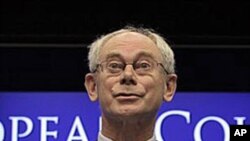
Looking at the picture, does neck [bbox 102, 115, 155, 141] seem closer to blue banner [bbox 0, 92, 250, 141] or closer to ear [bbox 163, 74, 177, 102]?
ear [bbox 163, 74, 177, 102]

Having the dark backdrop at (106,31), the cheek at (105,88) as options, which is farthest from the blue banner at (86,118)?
the cheek at (105,88)

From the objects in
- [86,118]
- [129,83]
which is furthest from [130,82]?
[86,118]

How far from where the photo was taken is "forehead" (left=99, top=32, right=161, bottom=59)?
7.47ft

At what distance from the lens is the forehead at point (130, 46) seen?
7.47ft

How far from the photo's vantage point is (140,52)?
2281mm

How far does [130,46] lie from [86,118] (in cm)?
203

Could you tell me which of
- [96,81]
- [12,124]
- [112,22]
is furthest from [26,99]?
[96,81]

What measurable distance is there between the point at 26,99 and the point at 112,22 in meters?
0.59

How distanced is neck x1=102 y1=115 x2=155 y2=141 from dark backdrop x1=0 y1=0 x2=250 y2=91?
208cm

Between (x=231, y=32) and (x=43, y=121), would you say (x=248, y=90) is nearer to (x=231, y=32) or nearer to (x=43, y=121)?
(x=231, y=32)

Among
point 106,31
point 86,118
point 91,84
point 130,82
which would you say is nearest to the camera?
point 130,82

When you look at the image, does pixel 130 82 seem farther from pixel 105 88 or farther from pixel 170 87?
pixel 170 87

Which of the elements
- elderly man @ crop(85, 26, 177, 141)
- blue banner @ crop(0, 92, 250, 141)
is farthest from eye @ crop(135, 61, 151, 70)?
blue banner @ crop(0, 92, 250, 141)

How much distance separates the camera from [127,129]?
2.26m
